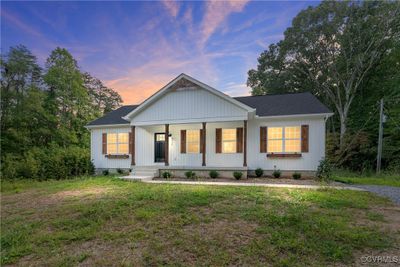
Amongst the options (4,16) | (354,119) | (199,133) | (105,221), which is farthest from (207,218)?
(354,119)

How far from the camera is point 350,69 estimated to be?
1912cm

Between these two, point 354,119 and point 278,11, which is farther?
point 354,119

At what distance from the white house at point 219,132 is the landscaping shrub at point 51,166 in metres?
2.15

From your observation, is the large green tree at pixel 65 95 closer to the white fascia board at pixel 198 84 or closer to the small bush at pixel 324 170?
the white fascia board at pixel 198 84

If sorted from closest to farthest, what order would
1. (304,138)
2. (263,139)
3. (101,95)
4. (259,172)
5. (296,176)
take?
(296,176), (304,138), (259,172), (263,139), (101,95)

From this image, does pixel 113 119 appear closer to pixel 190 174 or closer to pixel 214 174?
pixel 190 174

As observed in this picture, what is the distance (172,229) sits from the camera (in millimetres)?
4086

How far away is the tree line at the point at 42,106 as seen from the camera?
17031 millimetres

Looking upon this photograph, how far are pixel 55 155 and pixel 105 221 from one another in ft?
33.4

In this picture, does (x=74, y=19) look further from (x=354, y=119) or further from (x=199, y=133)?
(x=354, y=119)

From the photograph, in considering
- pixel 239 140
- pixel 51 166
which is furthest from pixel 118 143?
pixel 239 140

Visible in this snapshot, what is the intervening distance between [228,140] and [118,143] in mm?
7436

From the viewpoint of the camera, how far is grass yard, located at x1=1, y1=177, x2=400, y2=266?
3170mm

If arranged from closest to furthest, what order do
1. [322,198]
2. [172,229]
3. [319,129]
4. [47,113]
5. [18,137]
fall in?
[172,229], [322,198], [319,129], [18,137], [47,113]
